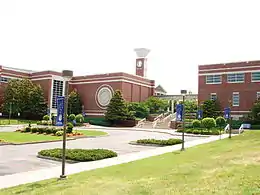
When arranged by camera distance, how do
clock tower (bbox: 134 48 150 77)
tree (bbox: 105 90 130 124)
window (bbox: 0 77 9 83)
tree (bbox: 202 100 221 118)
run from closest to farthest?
tree (bbox: 202 100 221 118)
tree (bbox: 105 90 130 124)
window (bbox: 0 77 9 83)
clock tower (bbox: 134 48 150 77)

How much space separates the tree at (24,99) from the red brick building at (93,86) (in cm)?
233

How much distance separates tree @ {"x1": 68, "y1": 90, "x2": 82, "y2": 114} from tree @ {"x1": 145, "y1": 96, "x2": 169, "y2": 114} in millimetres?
12339

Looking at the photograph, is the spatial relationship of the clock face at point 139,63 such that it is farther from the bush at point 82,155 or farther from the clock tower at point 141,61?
the bush at point 82,155

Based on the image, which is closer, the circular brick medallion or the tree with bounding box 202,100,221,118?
the tree with bounding box 202,100,221,118

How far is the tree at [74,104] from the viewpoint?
60031 mm

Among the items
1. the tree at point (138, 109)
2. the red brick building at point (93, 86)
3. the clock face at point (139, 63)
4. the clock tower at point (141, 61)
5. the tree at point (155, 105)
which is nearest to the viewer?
the tree at point (138, 109)

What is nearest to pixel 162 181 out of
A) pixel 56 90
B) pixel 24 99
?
pixel 24 99

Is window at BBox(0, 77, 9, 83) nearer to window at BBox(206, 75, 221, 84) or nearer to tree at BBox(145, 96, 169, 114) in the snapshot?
tree at BBox(145, 96, 169, 114)

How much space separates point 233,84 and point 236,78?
3.13 feet

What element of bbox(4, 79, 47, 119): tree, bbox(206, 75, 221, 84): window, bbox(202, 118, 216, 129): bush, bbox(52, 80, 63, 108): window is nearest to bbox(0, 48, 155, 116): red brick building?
bbox(52, 80, 63, 108): window

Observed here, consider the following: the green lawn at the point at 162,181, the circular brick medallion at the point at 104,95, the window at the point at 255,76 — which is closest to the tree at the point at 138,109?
the circular brick medallion at the point at 104,95

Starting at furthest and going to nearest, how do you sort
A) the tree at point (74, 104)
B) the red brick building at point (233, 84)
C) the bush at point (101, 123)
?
the tree at point (74, 104), the bush at point (101, 123), the red brick building at point (233, 84)

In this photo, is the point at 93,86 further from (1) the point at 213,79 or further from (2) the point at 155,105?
(1) the point at 213,79

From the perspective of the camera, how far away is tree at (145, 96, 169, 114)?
2333 inches
